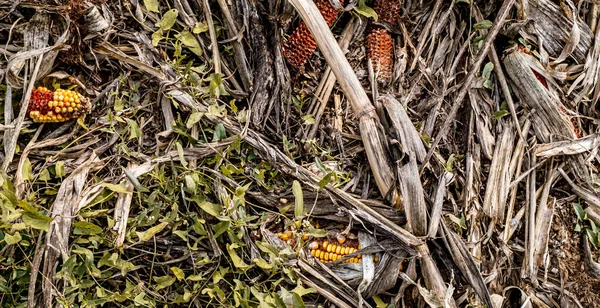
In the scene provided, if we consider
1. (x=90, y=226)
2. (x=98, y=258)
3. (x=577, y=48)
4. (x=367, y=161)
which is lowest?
(x=98, y=258)

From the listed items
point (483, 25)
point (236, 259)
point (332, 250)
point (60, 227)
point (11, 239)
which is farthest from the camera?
point (483, 25)

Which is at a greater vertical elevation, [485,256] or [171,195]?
[171,195]

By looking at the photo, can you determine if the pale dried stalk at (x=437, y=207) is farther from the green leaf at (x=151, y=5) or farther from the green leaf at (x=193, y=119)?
the green leaf at (x=151, y=5)

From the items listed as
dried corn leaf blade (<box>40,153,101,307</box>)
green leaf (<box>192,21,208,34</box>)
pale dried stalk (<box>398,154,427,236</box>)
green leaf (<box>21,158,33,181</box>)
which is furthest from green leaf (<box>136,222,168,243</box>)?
pale dried stalk (<box>398,154,427,236</box>)

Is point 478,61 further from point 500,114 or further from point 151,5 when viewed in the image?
point 151,5

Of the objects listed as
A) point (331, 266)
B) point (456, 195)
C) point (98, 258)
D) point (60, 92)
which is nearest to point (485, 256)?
point (456, 195)

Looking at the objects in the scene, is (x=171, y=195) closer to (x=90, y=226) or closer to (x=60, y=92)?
(x=90, y=226)

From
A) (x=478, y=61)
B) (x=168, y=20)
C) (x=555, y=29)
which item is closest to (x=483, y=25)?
(x=478, y=61)

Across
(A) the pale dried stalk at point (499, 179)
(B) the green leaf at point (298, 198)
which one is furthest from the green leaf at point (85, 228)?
(A) the pale dried stalk at point (499, 179)
